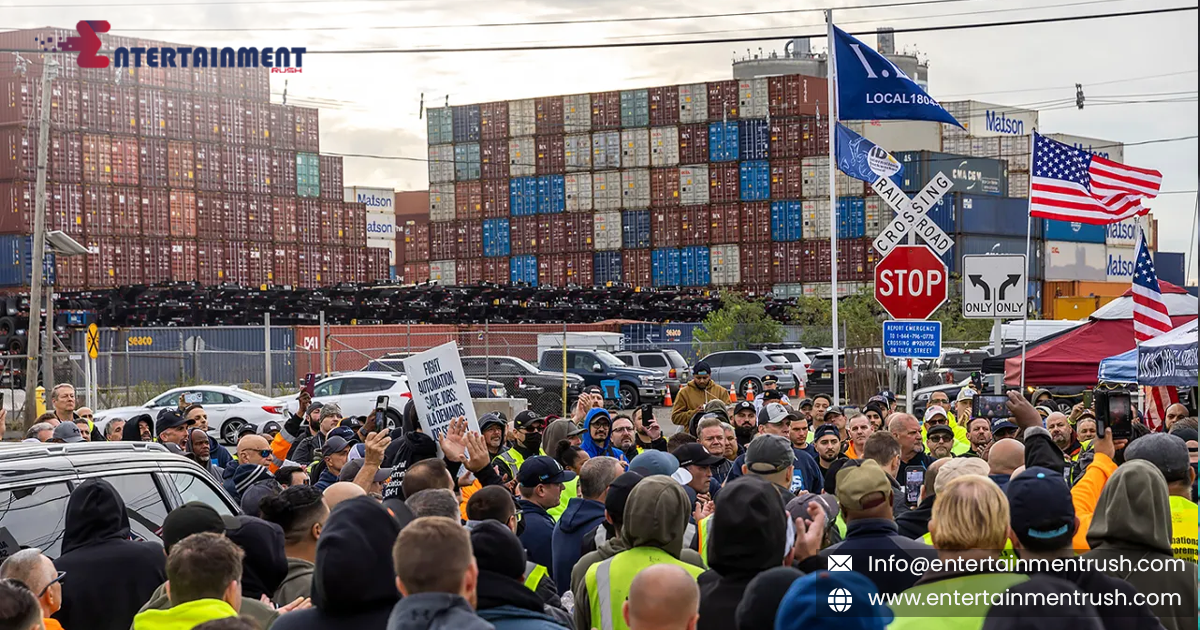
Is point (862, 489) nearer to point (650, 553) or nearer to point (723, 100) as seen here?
point (650, 553)

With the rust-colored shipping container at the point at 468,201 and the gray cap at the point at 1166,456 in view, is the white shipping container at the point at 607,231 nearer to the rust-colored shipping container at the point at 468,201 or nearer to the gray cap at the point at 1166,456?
the rust-colored shipping container at the point at 468,201

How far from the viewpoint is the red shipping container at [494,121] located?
71625 millimetres

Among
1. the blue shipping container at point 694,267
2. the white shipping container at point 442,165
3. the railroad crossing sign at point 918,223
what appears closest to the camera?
the railroad crossing sign at point 918,223

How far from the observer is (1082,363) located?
51.2ft

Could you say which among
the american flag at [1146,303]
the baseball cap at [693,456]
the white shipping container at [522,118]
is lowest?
the baseball cap at [693,456]

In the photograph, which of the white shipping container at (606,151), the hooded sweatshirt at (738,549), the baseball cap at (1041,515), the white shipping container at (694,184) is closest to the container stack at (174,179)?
the white shipping container at (606,151)

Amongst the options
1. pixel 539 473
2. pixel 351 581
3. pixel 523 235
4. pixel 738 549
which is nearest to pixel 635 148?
pixel 523 235

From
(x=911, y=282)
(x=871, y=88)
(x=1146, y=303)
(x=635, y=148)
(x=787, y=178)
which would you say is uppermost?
(x=635, y=148)

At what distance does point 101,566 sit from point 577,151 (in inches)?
2560

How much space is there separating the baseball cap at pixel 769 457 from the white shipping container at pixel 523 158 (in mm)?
64803

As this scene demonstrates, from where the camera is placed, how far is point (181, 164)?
56.1m

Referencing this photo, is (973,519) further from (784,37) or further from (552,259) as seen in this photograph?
(552,259)

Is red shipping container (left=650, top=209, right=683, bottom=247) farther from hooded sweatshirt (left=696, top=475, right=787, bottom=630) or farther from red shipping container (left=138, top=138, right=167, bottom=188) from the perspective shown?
hooded sweatshirt (left=696, top=475, right=787, bottom=630)

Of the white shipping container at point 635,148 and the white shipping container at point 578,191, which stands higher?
the white shipping container at point 635,148
